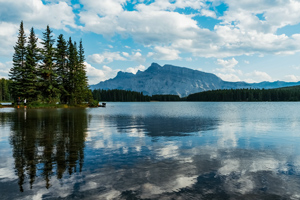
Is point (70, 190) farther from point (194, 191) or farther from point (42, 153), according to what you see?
point (42, 153)

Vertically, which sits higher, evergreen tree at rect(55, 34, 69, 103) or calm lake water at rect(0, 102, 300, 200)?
evergreen tree at rect(55, 34, 69, 103)

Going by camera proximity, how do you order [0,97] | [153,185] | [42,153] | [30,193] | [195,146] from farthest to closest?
1. [0,97]
2. [195,146]
3. [42,153]
4. [153,185]
5. [30,193]

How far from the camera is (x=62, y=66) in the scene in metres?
74.2

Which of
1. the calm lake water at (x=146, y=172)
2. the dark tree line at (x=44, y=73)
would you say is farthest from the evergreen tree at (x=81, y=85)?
the calm lake water at (x=146, y=172)

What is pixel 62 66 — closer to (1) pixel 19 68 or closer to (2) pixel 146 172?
(1) pixel 19 68

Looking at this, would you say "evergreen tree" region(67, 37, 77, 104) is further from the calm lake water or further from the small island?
the calm lake water

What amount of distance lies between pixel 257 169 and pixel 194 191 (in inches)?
151

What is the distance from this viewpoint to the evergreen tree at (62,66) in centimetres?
7231

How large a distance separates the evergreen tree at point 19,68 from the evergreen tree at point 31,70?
1.25m

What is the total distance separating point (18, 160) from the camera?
31.9ft

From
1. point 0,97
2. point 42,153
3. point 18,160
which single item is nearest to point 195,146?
point 42,153

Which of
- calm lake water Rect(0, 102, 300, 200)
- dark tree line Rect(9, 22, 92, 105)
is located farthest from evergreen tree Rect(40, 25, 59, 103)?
calm lake water Rect(0, 102, 300, 200)

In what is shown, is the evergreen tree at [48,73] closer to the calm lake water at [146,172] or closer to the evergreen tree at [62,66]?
the evergreen tree at [62,66]

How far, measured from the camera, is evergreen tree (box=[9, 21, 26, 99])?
64.4 metres
